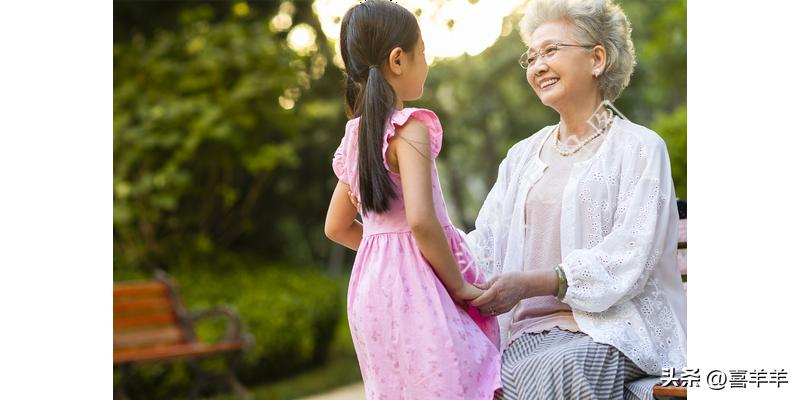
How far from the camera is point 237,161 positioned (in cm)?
806

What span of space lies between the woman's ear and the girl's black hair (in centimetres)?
50

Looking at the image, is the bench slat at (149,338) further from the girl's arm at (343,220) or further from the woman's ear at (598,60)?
the woman's ear at (598,60)

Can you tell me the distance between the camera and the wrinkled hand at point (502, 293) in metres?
2.17

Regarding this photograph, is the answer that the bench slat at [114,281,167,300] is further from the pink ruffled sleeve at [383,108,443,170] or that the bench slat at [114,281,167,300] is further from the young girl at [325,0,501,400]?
the pink ruffled sleeve at [383,108,443,170]

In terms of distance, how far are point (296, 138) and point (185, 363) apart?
296 cm

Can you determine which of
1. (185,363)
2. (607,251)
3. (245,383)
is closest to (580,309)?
(607,251)

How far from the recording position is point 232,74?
7758mm

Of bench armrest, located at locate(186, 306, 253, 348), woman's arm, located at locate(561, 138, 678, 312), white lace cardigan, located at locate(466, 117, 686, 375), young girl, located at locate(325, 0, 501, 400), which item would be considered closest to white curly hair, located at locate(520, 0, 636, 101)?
white lace cardigan, located at locate(466, 117, 686, 375)

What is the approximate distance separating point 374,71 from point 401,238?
0.38 metres

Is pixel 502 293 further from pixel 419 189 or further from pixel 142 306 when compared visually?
pixel 142 306

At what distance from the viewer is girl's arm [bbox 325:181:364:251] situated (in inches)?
90.8
